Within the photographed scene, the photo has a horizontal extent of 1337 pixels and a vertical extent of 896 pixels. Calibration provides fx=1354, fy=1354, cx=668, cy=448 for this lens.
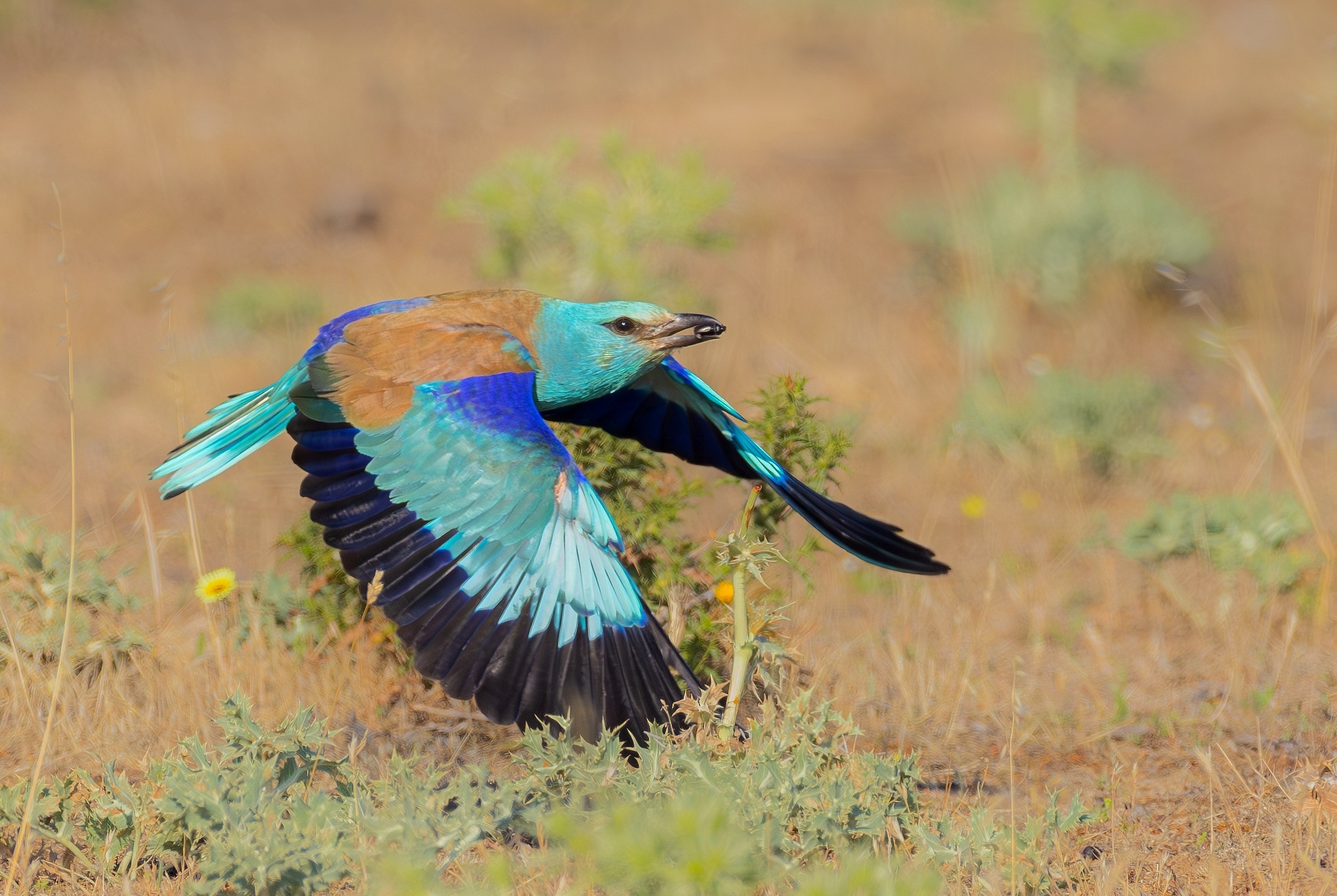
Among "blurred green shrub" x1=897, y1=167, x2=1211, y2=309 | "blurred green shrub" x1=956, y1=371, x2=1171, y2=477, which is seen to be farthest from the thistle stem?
"blurred green shrub" x1=897, y1=167, x2=1211, y2=309

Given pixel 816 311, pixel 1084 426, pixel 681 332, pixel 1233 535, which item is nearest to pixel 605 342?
pixel 681 332

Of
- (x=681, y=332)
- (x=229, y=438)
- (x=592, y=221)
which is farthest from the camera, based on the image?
(x=592, y=221)

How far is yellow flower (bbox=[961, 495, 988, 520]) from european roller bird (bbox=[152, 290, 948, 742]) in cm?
222

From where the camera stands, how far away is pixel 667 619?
371 centimetres

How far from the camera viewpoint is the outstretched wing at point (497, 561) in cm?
292

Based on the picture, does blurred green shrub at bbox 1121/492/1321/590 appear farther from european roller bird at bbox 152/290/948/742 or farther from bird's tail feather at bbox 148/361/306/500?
bird's tail feather at bbox 148/361/306/500

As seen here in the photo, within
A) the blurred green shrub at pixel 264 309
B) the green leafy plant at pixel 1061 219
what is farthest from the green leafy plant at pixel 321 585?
the green leafy plant at pixel 1061 219

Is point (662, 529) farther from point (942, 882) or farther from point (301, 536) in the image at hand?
point (942, 882)

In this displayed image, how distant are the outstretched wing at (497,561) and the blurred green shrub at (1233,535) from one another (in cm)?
281

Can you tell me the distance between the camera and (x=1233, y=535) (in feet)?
16.3

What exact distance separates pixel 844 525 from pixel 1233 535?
2.06m

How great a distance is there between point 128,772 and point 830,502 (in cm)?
199

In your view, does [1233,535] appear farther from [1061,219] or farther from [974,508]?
[1061,219]

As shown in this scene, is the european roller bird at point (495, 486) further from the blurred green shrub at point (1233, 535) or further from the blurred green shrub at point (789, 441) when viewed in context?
the blurred green shrub at point (1233, 535)
